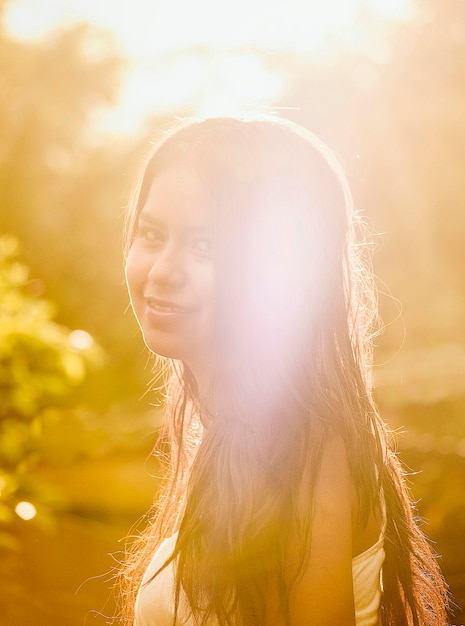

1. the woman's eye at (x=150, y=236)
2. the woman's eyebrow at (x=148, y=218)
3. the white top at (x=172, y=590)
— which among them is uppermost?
the woman's eyebrow at (x=148, y=218)

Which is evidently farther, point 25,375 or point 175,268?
point 25,375

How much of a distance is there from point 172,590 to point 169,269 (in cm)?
74

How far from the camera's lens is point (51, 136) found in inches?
536

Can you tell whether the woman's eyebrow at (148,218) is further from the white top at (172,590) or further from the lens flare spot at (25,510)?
the lens flare spot at (25,510)

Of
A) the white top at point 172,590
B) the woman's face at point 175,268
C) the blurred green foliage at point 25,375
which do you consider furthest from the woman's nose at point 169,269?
the blurred green foliage at point 25,375

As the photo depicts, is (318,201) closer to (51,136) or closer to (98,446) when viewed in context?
(98,446)

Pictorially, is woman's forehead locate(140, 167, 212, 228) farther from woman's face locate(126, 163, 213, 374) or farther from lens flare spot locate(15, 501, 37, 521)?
lens flare spot locate(15, 501, 37, 521)

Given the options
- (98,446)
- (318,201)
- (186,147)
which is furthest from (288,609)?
(98,446)

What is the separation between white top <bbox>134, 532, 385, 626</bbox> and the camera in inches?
67.1

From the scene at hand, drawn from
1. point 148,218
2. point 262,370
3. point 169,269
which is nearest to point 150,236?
point 148,218

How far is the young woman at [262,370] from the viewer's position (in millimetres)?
1546

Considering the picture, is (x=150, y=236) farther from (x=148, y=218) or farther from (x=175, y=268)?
(x=175, y=268)

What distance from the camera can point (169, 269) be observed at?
163 centimetres

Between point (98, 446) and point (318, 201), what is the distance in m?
7.03
